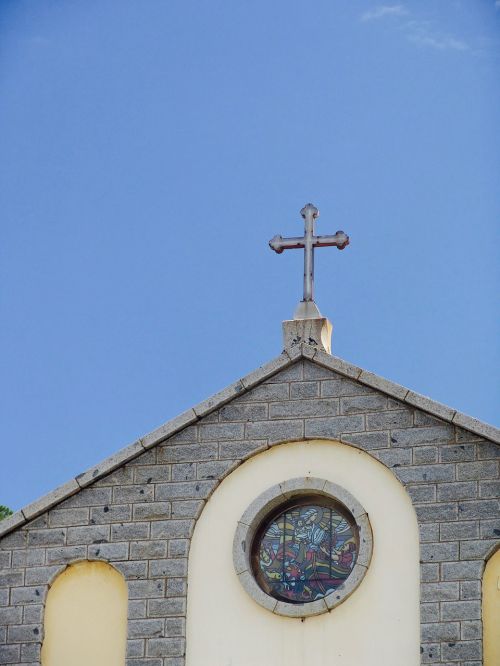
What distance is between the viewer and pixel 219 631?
24.1m

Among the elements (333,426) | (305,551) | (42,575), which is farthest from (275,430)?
(42,575)

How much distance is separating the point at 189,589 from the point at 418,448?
2908 millimetres

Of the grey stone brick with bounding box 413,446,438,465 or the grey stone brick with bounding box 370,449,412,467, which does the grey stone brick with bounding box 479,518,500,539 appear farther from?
the grey stone brick with bounding box 370,449,412,467

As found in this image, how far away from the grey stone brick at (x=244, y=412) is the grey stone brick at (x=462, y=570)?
2.82 metres

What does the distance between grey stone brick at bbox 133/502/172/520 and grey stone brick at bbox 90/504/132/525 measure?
0.31ft

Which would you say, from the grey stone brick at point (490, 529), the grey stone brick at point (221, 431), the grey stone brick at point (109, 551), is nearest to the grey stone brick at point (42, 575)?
the grey stone brick at point (109, 551)

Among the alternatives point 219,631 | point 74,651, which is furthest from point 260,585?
point 74,651

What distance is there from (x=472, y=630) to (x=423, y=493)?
1646 millimetres

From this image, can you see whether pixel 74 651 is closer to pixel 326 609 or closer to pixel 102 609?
pixel 102 609

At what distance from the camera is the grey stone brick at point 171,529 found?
24.7 metres

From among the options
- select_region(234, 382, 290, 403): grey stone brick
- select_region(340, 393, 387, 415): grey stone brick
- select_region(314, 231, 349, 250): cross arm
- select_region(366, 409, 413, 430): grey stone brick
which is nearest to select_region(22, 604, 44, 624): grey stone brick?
select_region(234, 382, 290, 403): grey stone brick

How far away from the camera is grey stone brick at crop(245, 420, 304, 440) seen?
24891mm

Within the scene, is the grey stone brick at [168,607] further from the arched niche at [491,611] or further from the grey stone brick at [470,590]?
the arched niche at [491,611]

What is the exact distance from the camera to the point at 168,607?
79.8 feet
